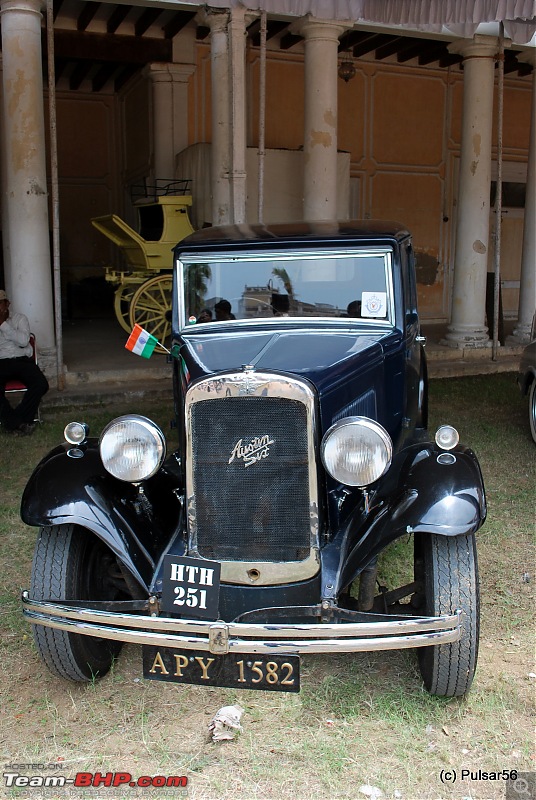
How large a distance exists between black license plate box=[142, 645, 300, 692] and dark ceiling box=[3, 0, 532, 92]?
9.41m

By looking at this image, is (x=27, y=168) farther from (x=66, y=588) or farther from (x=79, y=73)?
(x=79, y=73)

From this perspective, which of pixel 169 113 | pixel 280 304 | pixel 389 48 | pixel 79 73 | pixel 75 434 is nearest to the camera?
pixel 75 434

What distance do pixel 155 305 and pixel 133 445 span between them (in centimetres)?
663

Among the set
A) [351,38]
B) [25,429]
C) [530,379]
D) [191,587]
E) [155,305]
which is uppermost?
[351,38]

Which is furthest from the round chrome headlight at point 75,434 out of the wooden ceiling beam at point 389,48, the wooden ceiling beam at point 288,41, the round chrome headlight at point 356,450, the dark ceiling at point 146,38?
the wooden ceiling beam at point 389,48

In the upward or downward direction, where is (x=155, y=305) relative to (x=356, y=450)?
upward

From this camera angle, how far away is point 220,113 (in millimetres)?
8047

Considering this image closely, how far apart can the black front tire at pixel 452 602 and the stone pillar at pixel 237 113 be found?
5427mm

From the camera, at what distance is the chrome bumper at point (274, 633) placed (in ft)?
8.37

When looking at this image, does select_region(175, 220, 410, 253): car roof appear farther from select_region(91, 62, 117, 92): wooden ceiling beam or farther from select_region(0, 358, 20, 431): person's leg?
select_region(91, 62, 117, 92): wooden ceiling beam

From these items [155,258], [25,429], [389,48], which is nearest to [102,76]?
[389,48]

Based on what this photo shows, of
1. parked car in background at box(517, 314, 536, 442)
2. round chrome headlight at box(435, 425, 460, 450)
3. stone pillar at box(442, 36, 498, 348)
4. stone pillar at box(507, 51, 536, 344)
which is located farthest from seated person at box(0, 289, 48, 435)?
stone pillar at box(507, 51, 536, 344)

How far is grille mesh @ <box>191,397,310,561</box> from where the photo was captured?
281 cm

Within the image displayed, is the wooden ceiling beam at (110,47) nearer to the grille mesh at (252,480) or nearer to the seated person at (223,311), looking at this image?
the seated person at (223,311)
